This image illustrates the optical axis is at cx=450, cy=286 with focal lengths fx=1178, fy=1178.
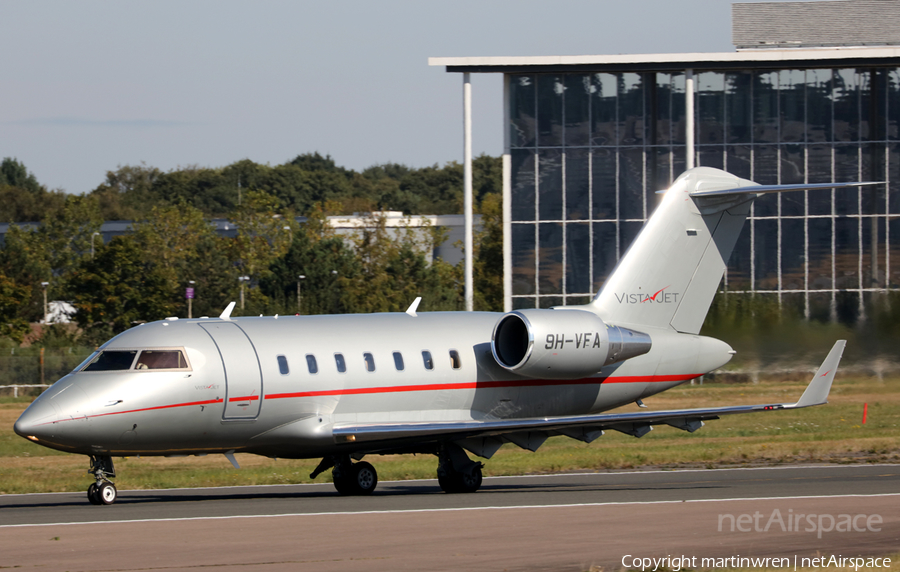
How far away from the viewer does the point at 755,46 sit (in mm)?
56000

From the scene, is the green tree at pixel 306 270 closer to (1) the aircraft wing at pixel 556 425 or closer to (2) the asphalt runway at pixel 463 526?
(1) the aircraft wing at pixel 556 425

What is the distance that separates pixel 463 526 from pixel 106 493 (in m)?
7.30

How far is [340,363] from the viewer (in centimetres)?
2212

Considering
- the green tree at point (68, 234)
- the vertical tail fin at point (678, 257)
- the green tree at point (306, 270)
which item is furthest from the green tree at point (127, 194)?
the vertical tail fin at point (678, 257)

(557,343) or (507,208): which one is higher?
(507,208)

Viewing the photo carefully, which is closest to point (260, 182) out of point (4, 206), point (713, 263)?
point (4, 206)

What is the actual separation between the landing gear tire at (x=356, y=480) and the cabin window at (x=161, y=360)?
13.0 ft

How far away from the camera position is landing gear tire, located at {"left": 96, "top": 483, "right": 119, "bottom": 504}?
20438 millimetres

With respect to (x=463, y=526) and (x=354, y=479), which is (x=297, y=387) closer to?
(x=354, y=479)

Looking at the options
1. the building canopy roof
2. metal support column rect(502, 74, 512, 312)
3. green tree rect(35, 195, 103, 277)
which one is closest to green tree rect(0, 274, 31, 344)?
green tree rect(35, 195, 103, 277)

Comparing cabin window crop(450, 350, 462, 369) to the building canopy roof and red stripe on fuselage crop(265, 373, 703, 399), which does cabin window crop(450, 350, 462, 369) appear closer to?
red stripe on fuselage crop(265, 373, 703, 399)

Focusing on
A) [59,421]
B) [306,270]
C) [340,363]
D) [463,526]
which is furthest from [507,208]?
[463,526]

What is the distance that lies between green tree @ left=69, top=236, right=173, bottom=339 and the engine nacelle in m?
56.5

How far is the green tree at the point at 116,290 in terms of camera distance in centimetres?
7681
